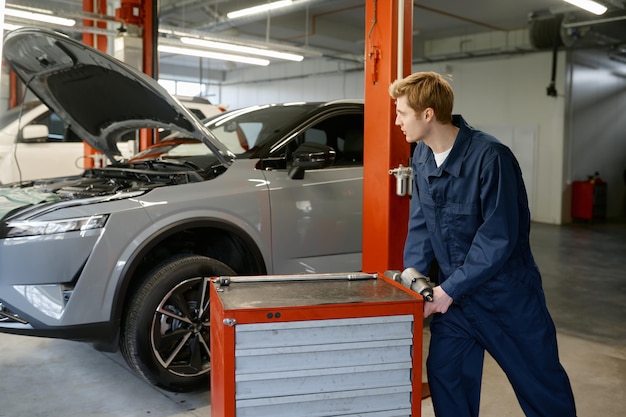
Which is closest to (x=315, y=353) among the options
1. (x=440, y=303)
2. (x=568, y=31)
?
(x=440, y=303)

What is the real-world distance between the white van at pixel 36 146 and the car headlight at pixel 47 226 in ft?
14.6

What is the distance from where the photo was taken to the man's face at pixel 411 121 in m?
2.15

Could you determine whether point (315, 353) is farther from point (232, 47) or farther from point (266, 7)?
point (266, 7)

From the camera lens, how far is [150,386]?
3461 mm

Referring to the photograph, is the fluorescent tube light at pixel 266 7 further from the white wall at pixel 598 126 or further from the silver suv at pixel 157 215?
the white wall at pixel 598 126

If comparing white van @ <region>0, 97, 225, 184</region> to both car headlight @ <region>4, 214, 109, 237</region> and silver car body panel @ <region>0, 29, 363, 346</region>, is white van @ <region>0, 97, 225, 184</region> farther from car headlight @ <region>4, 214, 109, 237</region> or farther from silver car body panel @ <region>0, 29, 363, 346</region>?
car headlight @ <region>4, 214, 109, 237</region>

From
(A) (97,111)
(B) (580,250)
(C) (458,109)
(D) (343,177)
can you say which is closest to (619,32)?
(C) (458,109)

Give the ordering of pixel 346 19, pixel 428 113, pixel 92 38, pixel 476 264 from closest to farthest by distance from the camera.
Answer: pixel 476 264
pixel 428 113
pixel 92 38
pixel 346 19

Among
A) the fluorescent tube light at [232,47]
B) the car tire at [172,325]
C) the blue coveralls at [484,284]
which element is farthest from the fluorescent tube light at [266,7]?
the blue coveralls at [484,284]

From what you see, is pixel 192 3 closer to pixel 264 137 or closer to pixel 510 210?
pixel 264 137

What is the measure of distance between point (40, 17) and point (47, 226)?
4.83m

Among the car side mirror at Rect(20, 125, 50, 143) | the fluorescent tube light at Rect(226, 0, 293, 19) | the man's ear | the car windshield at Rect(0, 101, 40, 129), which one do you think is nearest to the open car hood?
the man's ear

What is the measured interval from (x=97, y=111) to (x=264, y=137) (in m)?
1.10

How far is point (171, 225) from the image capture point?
3.13m
